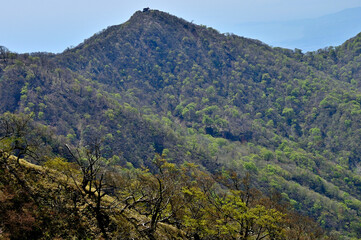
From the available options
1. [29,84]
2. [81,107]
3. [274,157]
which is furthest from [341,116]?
[29,84]


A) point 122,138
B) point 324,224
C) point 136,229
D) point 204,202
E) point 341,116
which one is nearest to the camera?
point 136,229

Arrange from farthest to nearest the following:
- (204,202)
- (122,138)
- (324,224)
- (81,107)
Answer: (81,107) < (122,138) < (324,224) < (204,202)

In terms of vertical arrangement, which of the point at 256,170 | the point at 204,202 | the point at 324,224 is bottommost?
the point at 324,224

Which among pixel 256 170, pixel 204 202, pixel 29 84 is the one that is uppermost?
pixel 29 84

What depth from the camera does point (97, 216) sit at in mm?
18125

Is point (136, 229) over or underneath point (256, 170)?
over

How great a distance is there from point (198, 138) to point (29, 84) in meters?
101

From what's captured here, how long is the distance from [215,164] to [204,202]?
109808 millimetres

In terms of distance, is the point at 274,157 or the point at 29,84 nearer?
the point at 29,84

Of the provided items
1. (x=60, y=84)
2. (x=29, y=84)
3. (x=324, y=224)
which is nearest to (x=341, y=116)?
(x=324, y=224)

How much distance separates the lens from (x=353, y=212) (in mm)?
120188

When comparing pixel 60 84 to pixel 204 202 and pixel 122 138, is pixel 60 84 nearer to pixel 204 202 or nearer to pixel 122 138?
pixel 122 138

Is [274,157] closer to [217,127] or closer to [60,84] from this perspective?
[217,127]

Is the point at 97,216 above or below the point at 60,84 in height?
below
